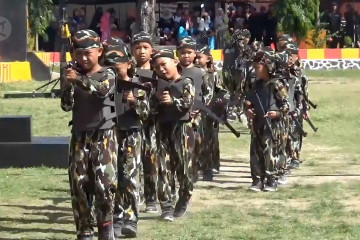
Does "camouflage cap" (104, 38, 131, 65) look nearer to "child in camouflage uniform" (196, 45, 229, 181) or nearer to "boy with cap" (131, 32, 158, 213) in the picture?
"boy with cap" (131, 32, 158, 213)

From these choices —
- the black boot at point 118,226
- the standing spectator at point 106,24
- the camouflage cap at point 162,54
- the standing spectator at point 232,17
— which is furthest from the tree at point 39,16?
the black boot at point 118,226

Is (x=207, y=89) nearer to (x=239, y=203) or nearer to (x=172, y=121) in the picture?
(x=239, y=203)

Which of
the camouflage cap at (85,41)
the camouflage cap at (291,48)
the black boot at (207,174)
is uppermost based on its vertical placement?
the camouflage cap at (85,41)

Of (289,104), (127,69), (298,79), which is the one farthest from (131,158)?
(298,79)

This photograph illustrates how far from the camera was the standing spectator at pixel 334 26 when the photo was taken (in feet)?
122

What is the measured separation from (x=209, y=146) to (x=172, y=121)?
4.01m

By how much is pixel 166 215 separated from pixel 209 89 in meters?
2.40

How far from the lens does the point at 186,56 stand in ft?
41.8

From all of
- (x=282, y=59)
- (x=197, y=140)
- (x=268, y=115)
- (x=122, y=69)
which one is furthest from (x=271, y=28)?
(x=122, y=69)

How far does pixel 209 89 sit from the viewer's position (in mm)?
13344

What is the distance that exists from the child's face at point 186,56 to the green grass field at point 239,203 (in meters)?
1.52

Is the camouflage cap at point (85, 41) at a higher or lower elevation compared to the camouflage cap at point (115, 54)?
higher

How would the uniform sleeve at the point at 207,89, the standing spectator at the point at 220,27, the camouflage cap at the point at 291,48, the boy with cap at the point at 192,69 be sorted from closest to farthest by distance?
the boy with cap at the point at 192,69, the uniform sleeve at the point at 207,89, the camouflage cap at the point at 291,48, the standing spectator at the point at 220,27

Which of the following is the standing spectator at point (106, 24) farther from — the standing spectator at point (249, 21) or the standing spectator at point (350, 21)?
the standing spectator at point (350, 21)
